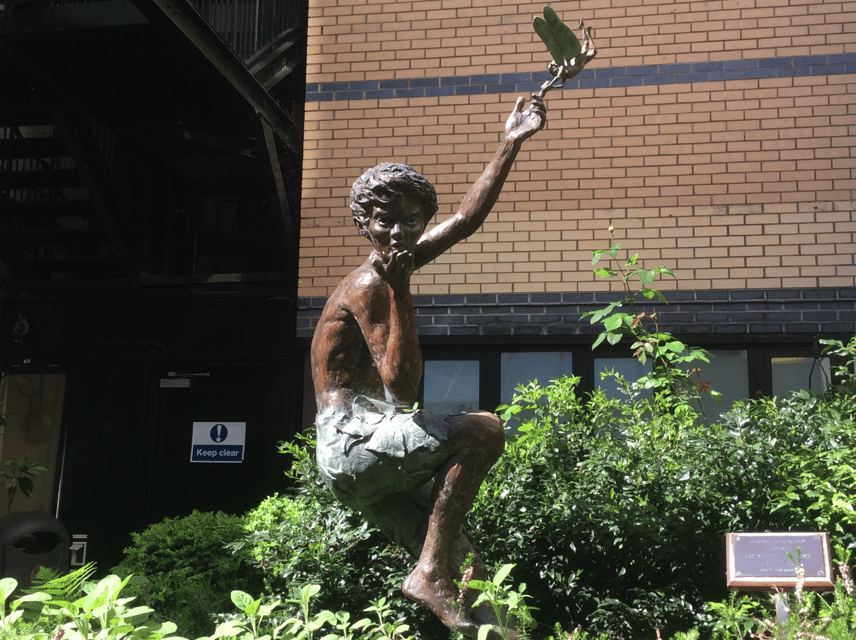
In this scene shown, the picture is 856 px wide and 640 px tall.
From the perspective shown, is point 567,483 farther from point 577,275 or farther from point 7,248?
point 7,248

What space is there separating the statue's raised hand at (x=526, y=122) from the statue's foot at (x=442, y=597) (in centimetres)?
164

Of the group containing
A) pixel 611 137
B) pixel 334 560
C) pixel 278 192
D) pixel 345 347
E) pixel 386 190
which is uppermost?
pixel 611 137

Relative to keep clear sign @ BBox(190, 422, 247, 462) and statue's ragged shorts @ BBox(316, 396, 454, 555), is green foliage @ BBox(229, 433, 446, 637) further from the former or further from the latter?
keep clear sign @ BBox(190, 422, 247, 462)

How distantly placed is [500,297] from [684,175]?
1.84 metres

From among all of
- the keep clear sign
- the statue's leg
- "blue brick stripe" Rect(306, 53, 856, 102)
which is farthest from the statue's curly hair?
the keep clear sign

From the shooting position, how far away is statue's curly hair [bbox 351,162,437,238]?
116 inches

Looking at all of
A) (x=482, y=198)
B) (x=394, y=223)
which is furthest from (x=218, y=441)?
(x=394, y=223)

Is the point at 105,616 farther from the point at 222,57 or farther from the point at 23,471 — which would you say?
the point at 222,57

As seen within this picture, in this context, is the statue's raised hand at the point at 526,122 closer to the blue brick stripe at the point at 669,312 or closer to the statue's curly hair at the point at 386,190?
the statue's curly hair at the point at 386,190

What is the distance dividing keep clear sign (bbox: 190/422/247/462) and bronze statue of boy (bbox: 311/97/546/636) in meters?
5.69

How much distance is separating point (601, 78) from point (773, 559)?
17.1ft

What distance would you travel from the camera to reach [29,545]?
22.9 feet

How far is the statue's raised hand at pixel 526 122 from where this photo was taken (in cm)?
324

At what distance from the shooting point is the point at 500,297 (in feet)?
23.5
